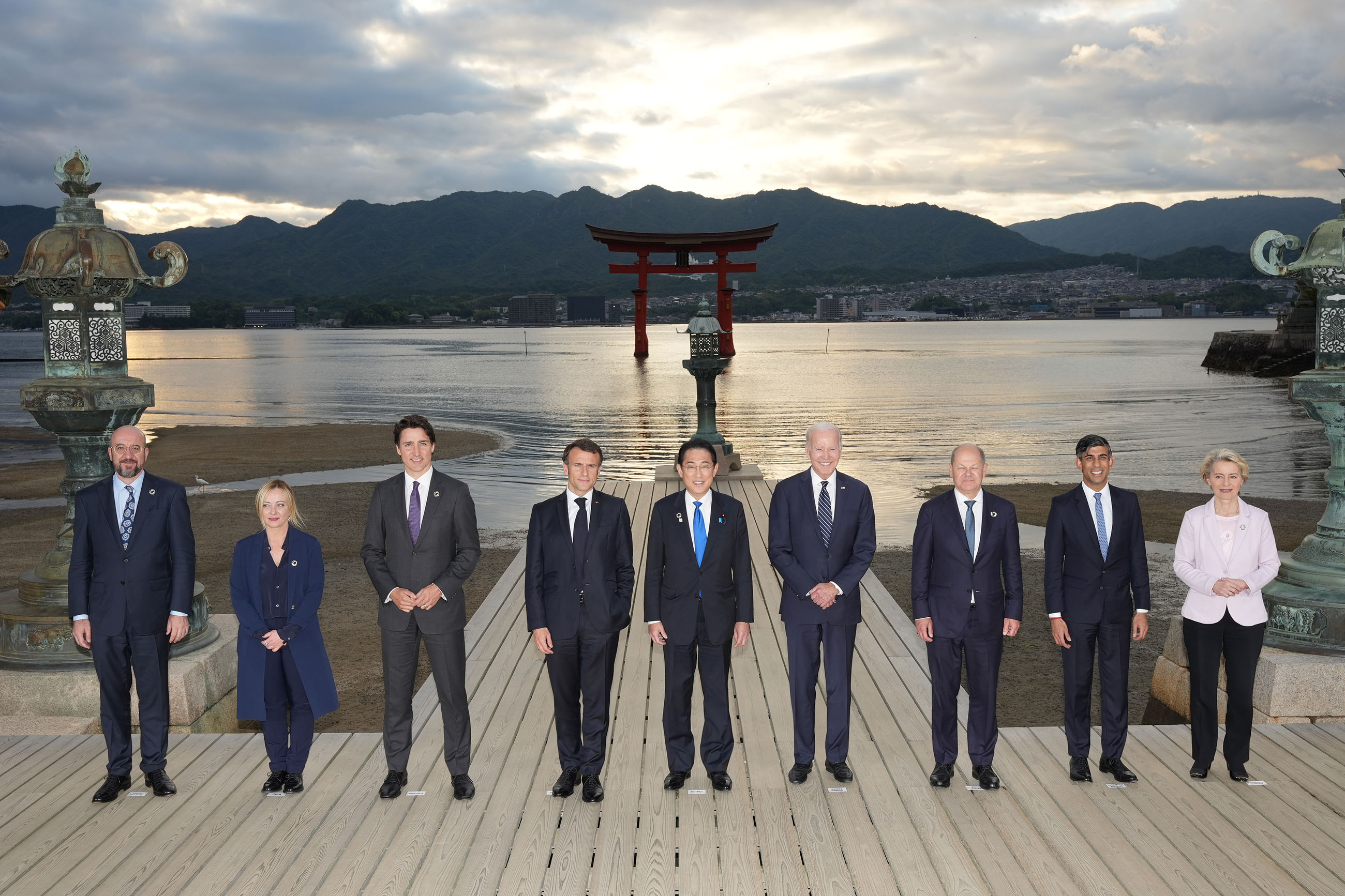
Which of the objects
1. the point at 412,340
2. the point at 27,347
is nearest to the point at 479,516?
the point at 412,340

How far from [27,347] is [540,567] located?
537ft

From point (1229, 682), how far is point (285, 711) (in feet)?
14.7

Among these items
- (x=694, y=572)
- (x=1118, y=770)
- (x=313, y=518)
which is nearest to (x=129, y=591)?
(x=694, y=572)

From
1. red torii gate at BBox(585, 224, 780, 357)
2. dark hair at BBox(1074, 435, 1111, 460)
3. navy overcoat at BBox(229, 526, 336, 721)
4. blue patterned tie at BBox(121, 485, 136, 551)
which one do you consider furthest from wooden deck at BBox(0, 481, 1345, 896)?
red torii gate at BBox(585, 224, 780, 357)

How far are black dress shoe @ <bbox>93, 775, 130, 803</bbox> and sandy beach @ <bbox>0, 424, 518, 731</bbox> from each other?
267 cm

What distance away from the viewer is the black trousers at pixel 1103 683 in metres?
4.60

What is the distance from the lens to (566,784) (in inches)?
175

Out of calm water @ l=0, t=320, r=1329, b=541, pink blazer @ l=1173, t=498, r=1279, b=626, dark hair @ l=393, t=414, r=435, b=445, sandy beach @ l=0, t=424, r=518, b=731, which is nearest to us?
dark hair @ l=393, t=414, r=435, b=445

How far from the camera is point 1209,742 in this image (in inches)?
181

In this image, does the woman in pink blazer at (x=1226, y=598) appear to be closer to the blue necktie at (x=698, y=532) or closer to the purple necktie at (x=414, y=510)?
the blue necktie at (x=698, y=532)

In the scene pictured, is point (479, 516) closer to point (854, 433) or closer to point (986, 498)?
point (986, 498)

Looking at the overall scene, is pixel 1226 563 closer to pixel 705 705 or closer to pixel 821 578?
pixel 821 578

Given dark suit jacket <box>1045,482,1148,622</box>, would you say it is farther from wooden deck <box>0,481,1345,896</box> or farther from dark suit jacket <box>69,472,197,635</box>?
dark suit jacket <box>69,472,197,635</box>

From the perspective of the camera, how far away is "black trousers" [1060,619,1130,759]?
15.1ft
